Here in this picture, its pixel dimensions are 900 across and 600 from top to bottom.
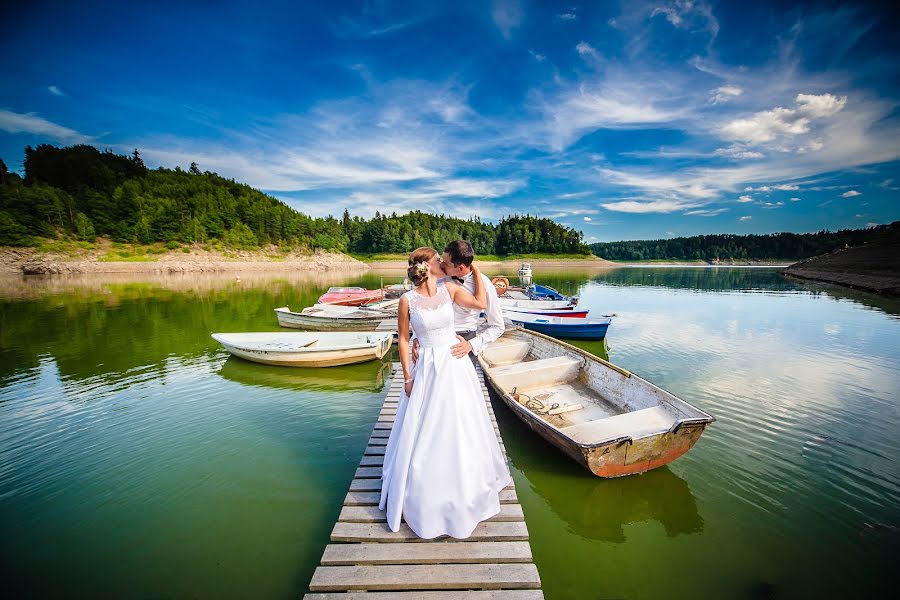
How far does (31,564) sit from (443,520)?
5862mm

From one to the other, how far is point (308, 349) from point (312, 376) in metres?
0.96

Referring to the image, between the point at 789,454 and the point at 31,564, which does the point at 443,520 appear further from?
the point at 789,454

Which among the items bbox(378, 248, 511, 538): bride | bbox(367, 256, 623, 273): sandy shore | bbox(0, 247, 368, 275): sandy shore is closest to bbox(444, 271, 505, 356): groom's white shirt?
bbox(378, 248, 511, 538): bride

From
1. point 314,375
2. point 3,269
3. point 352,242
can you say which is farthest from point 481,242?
point 314,375

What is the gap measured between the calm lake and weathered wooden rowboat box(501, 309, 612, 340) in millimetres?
3390

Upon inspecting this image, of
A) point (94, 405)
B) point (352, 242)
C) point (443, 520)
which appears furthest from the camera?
point (352, 242)

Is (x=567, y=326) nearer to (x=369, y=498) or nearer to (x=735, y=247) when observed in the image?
(x=369, y=498)

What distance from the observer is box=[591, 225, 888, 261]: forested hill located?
127062mm

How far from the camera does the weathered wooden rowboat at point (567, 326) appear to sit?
1658cm

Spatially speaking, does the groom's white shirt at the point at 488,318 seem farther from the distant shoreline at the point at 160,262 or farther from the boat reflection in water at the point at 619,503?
the distant shoreline at the point at 160,262

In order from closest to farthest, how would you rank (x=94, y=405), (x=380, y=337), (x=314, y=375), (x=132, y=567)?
1. (x=132, y=567)
2. (x=94, y=405)
3. (x=314, y=375)
4. (x=380, y=337)

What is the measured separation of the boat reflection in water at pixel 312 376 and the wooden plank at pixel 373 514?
678 centimetres

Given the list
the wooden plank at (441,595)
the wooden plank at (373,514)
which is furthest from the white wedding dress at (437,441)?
the wooden plank at (441,595)

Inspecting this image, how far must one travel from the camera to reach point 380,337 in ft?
44.8
